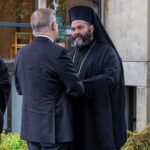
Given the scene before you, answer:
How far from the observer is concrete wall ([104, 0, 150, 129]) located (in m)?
11.2

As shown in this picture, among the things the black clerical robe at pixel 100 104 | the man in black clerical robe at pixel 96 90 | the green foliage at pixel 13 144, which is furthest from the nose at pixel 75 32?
the green foliage at pixel 13 144

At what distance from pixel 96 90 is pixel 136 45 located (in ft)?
22.7

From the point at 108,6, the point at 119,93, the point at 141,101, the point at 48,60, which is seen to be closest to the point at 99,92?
the point at 119,93

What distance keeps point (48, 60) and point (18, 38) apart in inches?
332

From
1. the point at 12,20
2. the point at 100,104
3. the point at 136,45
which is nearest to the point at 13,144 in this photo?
the point at 100,104

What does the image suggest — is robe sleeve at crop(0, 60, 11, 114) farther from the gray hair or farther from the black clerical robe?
the gray hair

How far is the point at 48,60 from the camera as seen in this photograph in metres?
4.49

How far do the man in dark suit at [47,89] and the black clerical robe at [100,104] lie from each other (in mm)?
244

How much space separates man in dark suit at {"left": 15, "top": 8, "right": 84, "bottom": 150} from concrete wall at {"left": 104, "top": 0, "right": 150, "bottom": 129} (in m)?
6.71

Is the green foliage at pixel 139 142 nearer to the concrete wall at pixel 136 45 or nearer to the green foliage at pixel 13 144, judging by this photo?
the green foliage at pixel 13 144

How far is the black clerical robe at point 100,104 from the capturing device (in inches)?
188

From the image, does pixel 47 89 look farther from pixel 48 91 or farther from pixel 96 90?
pixel 96 90

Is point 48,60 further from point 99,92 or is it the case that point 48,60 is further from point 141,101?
point 141,101

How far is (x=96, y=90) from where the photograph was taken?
4723 millimetres
